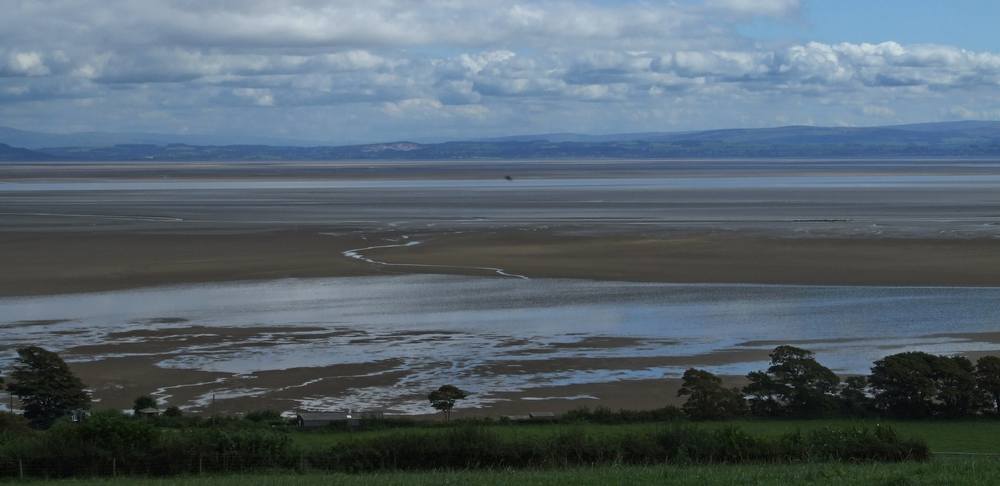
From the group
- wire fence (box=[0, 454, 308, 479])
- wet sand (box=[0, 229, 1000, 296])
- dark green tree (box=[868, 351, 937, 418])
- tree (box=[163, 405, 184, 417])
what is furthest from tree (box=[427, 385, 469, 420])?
wet sand (box=[0, 229, 1000, 296])

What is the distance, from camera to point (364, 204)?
73.1m

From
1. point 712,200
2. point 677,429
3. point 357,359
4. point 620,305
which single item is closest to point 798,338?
point 620,305

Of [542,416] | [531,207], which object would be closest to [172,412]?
[542,416]

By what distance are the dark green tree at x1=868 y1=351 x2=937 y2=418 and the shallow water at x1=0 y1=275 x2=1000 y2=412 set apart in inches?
125

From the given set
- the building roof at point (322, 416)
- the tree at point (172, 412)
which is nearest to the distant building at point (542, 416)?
the building roof at point (322, 416)

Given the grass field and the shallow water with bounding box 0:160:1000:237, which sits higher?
the grass field

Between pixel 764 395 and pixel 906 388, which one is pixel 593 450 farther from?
pixel 906 388

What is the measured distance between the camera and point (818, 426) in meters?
18.6

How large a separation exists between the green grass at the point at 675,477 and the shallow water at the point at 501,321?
791cm

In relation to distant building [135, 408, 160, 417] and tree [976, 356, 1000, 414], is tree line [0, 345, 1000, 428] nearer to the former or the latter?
tree [976, 356, 1000, 414]

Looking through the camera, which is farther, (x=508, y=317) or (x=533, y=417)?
(x=508, y=317)

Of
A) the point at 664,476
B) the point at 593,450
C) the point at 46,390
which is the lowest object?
the point at 46,390

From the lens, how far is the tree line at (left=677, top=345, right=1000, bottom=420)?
19344 millimetres

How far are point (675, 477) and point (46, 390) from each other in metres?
11.4
